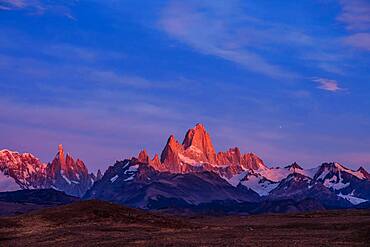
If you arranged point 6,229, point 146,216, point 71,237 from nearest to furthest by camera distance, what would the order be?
point 71,237
point 6,229
point 146,216

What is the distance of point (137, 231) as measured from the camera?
90688 mm

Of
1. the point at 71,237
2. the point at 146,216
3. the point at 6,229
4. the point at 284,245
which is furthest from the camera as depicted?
the point at 146,216

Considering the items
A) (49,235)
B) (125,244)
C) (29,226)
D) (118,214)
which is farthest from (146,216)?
(125,244)

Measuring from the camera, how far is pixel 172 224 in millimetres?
106188

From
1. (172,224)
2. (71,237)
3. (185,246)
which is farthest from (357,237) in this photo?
(172,224)

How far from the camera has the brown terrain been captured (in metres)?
69.4

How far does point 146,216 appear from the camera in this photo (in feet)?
380

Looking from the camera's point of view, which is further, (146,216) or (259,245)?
(146,216)

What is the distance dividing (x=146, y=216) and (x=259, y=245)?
54827 millimetres

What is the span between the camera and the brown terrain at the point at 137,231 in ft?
228

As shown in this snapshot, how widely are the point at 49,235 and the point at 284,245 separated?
34782mm

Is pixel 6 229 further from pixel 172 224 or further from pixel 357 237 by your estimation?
pixel 357 237

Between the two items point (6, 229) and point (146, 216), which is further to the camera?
point (146, 216)

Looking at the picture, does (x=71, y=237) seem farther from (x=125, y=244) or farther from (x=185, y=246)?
(x=185, y=246)
